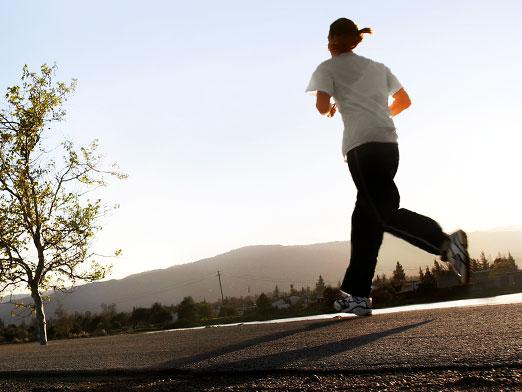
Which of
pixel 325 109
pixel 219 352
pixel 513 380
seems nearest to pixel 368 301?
pixel 219 352

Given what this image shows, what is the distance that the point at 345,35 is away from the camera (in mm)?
4098

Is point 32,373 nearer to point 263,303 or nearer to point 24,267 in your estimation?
point 24,267

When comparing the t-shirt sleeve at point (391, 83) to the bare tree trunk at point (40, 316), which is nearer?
the t-shirt sleeve at point (391, 83)

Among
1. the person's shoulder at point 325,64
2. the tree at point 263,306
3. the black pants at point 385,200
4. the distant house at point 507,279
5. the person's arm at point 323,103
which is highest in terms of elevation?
the person's shoulder at point 325,64

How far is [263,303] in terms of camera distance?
53250 mm

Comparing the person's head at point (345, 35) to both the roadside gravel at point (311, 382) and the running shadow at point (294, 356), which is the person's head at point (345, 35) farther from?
the roadside gravel at point (311, 382)

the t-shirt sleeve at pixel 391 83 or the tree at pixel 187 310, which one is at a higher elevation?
the t-shirt sleeve at pixel 391 83

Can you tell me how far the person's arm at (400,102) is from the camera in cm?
436

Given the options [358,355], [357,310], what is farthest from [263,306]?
[358,355]

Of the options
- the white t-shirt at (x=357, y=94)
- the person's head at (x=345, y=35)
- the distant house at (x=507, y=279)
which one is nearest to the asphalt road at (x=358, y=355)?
the white t-shirt at (x=357, y=94)

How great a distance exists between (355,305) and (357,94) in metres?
1.69

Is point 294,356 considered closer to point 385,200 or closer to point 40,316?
point 385,200

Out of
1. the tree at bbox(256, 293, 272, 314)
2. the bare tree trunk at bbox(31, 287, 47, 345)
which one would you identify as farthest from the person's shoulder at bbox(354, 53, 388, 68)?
the tree at bbox(256, 293, 272, 314)

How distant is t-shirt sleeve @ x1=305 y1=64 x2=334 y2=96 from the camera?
400 cm
